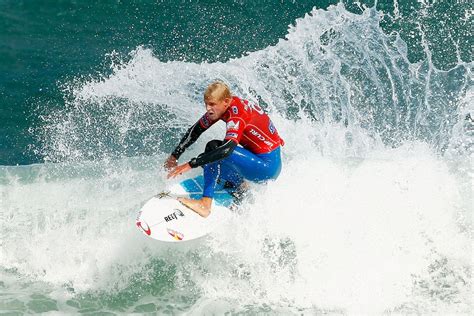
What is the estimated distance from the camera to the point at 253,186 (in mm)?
7211

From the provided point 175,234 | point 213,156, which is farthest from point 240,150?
point 175,234

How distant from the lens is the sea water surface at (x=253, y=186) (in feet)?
22.5

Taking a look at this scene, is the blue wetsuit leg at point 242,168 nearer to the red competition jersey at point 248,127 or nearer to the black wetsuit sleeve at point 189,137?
the red competition jersey at point 248,127

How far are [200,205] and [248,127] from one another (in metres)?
1.03

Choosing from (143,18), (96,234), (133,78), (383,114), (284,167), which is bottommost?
(96,234)

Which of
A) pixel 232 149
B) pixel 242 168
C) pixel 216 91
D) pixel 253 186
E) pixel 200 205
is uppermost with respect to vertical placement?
pixel 216 91

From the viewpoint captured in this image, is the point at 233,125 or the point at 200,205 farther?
the point at 200,205

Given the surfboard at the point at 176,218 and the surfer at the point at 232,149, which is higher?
the surfer at the point at 232,149

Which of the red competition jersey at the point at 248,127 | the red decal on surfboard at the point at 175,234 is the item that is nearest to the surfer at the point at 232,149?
the red competition jersey at the point at 248,127

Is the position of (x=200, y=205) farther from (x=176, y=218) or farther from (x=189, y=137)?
(x=189, y=137)

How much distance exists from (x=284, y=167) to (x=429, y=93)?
358 centimetres

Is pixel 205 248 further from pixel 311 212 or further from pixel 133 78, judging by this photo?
pixel 133 78

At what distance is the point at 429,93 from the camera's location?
33.3 ft

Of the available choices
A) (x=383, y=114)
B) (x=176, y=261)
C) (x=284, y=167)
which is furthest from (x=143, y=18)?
(x=176, y=261)
